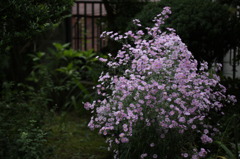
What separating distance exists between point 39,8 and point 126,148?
160 cm

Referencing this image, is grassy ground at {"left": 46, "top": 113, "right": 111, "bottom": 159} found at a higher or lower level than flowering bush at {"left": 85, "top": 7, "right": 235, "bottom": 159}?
lower

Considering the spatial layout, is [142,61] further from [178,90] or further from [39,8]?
[39,8]

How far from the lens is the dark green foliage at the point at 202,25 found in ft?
15.0

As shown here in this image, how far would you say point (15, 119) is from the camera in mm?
4121

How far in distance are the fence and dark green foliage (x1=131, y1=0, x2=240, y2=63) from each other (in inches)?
95.5

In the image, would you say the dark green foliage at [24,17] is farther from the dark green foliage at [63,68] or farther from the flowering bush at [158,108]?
the dark green foliage at [63,68]

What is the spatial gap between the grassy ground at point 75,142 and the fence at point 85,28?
198 cm

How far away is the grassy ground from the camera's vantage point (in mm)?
4301


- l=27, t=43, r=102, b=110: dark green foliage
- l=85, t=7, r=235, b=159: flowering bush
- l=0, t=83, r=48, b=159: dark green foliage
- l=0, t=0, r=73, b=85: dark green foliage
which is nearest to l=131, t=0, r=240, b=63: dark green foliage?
l=85, t=7, r=235, b=159: flowering bush

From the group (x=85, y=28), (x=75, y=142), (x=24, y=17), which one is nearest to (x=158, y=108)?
(x=24, y=17)

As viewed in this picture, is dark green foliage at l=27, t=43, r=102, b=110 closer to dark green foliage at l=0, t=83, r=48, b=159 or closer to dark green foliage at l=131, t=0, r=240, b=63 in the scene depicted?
dark green foliage at l=0, t=83, r=48, b=159

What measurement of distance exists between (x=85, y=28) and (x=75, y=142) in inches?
120

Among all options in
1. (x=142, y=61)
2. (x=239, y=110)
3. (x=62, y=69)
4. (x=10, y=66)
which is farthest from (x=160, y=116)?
(x=10, y=66)

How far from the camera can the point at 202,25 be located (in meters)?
4.55
